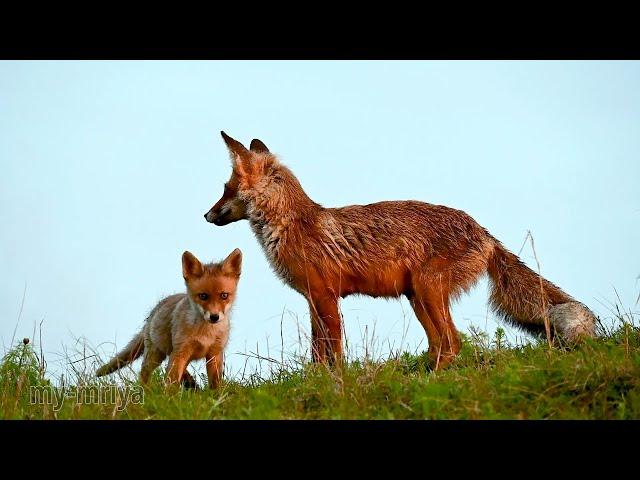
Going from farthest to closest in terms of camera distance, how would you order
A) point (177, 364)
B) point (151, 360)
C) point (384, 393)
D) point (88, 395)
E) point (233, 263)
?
1. point (151, 360)
2. point (233, 263)
3. point (177, 364)
4. point (88, 395)
5. point (384, 393)

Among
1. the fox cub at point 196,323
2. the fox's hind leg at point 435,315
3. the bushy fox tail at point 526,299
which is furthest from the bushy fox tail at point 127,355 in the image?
the bushy fox tail at point 526,299

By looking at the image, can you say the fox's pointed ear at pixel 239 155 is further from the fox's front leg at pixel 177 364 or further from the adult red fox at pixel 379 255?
the fox's front leg at pixel 177 364

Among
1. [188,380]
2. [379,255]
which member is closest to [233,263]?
[188,380]

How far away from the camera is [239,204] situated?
33.2ft

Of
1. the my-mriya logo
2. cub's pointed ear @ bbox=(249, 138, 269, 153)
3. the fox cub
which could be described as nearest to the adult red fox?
cub's pointed ear @ bbox=(249, 138, 269, 153)

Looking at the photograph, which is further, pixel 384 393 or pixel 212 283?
pixel 212 283

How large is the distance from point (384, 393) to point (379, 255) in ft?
11.3

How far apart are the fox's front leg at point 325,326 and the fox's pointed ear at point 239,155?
6.67ft

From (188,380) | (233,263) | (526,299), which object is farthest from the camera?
(526,299)

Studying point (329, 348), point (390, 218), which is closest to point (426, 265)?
point (390, 218)

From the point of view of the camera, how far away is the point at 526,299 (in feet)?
32.9

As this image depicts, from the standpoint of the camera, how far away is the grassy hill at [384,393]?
6.09m

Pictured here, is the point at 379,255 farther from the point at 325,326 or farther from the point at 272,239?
the point at 272,239

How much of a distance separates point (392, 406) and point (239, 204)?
4.48 m
